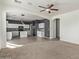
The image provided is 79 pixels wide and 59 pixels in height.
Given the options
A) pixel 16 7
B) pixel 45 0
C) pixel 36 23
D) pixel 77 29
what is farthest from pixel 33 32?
pixel 45 0

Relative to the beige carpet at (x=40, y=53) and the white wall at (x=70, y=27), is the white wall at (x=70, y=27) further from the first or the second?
the beige carpet at (x=40, y=53)

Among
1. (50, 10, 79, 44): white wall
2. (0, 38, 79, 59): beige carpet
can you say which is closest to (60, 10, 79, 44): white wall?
(50, 10, 79, 44): white wall

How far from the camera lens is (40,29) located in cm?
1258

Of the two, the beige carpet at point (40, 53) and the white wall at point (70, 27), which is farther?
the white wall at point (70, 27)

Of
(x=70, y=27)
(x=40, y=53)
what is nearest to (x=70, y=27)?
(x=70, y=27)

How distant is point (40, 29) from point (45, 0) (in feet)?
26.3

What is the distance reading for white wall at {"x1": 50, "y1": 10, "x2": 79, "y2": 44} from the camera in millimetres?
6424

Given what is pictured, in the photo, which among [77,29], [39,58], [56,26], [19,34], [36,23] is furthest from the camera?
[36,23]

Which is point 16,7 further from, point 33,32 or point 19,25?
point 33,32

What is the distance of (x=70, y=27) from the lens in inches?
278

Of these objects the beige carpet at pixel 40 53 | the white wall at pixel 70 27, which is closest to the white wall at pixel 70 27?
the white wall at pixel 70 27

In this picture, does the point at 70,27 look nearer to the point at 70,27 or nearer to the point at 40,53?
the point at 70,27

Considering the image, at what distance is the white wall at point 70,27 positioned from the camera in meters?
6.42

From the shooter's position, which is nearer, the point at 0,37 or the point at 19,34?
the point at 0,37
